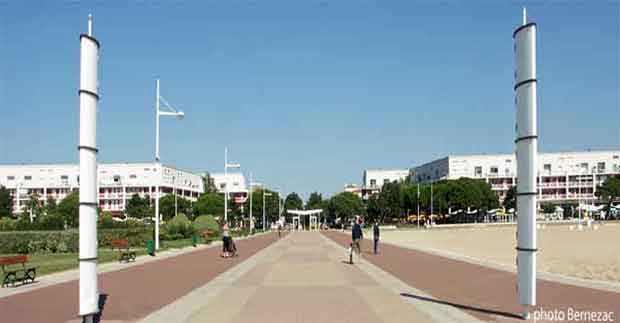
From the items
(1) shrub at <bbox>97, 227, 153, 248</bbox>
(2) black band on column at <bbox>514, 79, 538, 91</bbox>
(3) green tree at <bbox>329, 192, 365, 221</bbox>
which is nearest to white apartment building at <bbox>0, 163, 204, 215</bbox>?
(3) green tree at <bbox>329, 192, 365, 221</bbox>

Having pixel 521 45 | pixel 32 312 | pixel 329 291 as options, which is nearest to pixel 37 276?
pixel 32 312

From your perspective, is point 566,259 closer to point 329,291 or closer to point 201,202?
point 329,291

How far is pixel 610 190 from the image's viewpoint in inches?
4624

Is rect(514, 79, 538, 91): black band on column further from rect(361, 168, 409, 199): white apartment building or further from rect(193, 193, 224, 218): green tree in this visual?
rect(361, 168, 409, 199): white apartment building

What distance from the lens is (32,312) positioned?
42.0ft

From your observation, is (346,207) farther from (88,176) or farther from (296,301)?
(88,176)

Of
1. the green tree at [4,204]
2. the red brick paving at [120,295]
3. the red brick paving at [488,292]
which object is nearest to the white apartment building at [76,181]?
the green tree at [4,204]

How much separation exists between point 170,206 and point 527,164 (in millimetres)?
115353

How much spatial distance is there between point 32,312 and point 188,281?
6.69m

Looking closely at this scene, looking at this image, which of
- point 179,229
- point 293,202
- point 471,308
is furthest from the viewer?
point 293,202

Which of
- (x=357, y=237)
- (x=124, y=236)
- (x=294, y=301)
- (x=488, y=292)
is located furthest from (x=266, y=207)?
(x=294, y=301)

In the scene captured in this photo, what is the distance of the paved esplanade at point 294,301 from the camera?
472 inches

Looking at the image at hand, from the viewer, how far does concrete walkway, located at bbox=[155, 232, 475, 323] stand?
11938 millimetres

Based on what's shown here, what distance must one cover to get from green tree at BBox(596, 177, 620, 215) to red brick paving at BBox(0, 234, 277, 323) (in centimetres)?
10887
